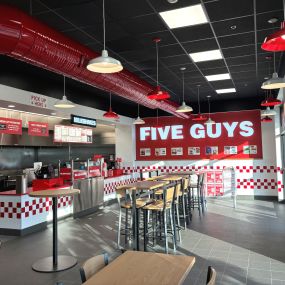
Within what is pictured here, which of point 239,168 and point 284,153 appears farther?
point 239,168

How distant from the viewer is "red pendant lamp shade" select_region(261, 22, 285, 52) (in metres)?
2.33

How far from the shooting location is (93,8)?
12.0 ft

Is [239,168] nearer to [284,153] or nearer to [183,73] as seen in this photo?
[284,153]

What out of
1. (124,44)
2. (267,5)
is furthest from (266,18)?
(124,44)

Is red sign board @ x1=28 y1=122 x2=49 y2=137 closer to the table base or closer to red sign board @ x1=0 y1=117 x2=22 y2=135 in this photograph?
red sign board @ x1=0 y1=117 x2=22 y2=135

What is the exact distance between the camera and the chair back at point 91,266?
65.2 inches

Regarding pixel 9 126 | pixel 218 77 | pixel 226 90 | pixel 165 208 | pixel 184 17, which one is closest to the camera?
pixel 184 17

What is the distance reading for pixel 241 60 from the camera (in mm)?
5867

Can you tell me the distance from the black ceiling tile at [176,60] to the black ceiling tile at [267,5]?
1.85m

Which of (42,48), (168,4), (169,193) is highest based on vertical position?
(168,4)

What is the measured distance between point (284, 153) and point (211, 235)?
4.78 m

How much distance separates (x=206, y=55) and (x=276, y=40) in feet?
10.4

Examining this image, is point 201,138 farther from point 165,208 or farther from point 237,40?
point 165,208

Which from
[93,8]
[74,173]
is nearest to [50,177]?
[74,173]
